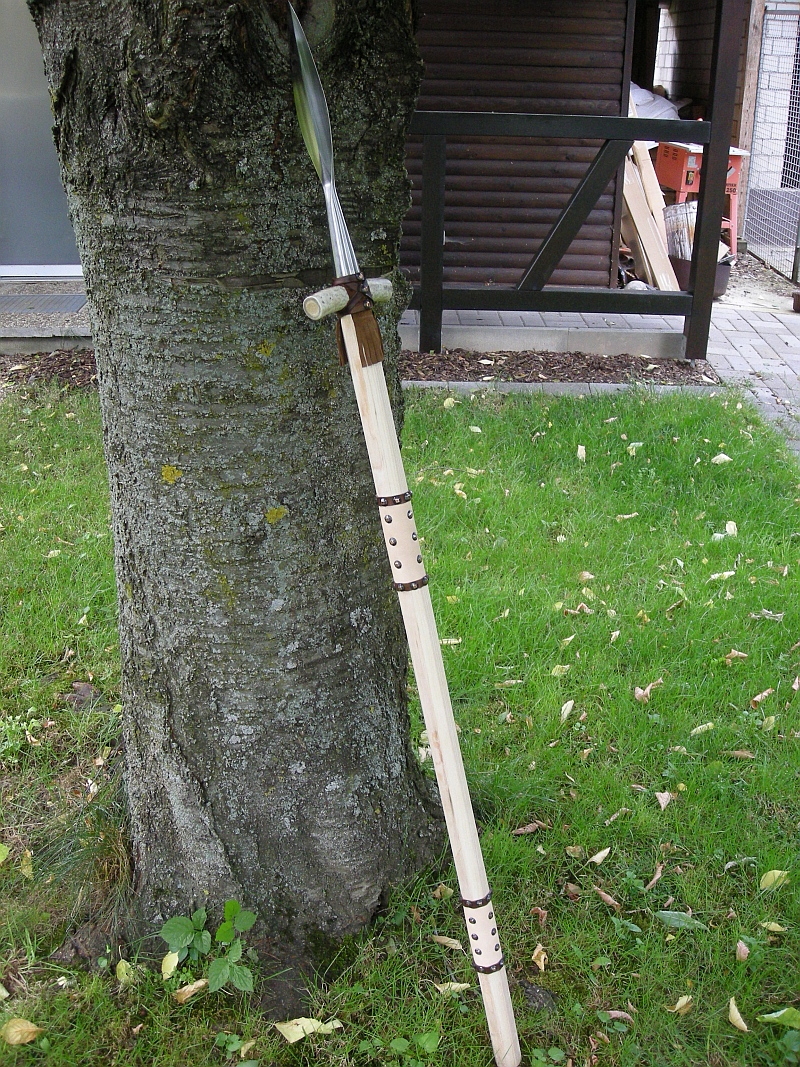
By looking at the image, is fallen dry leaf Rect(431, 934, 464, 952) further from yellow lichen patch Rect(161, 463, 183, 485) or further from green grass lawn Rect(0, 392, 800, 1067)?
yellow lichen patch Rect(161, 463, 183, 485)

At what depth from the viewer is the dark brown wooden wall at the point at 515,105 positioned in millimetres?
7488

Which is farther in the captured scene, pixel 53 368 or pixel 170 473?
pixel 53 368

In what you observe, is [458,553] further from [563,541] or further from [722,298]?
[722,298]

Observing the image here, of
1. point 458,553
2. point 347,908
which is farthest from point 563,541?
point 347,908

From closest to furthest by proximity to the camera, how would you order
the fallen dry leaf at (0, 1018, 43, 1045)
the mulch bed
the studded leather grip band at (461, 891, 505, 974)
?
the studded leather grip band at (461, 891, 505, 974), the fallen dry leaf at (0, 1018, 43, 1045), the mulch bed

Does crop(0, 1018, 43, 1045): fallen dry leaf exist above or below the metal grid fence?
below

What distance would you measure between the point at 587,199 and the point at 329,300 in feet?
16.9

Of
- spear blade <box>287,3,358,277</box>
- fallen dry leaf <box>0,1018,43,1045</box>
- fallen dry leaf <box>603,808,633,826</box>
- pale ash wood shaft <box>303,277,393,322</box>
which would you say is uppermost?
spear blade <box>287,3,358,277</box>

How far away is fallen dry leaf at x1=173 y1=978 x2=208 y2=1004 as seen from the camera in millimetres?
1977

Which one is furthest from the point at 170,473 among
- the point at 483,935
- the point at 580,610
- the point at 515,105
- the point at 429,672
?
the point at 515,105

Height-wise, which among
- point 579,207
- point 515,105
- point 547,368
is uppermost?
point 515,105

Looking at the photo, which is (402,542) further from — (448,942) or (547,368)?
(547,368)

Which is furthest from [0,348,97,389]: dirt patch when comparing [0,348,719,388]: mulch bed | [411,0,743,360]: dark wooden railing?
[411,0,743,360]: dark wooden railing

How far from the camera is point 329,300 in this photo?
142cm
